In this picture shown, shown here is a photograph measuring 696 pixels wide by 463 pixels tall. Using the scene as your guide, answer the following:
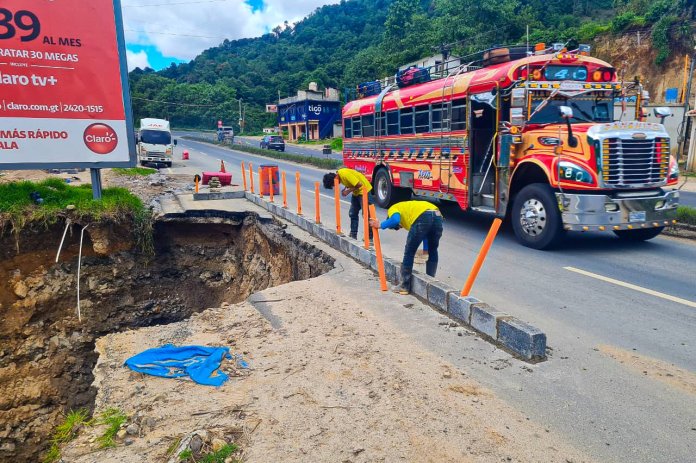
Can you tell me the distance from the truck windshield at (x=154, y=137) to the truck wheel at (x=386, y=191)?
1990 centimetres

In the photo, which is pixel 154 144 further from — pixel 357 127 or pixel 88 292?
pixel 88 292

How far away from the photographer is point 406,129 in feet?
39.0

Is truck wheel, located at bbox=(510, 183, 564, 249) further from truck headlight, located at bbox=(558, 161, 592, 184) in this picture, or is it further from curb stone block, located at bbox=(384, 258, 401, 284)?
curb stone block, located at bbox=(384, 258, 401, 284)

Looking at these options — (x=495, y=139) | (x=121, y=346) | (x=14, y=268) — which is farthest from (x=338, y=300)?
(x=14, y=268)

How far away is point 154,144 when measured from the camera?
2873 centimetres

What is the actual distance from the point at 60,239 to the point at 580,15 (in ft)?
173

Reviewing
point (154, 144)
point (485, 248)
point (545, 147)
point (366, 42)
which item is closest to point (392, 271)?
point (485, 248)

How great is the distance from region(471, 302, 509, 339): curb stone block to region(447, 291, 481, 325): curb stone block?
69 mm

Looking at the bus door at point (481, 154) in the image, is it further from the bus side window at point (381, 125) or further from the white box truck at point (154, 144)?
the white box truck at point (154, 144)

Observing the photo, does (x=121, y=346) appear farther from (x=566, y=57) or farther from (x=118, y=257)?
(x=566, y=57)

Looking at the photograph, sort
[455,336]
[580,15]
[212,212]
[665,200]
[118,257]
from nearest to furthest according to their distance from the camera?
[455,336] < [665,200] < [118,257] < [212,212] < [580,15]

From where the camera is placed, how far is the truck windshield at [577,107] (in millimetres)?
8539

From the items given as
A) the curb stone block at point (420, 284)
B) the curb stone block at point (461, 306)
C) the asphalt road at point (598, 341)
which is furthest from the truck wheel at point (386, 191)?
the curb stone block at point (461, 306)

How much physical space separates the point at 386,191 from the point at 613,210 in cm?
657
